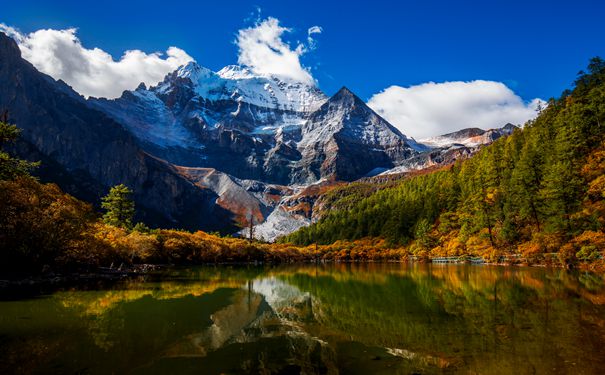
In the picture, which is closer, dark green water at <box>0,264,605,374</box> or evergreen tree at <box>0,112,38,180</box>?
dark green water at <box>0,264,605,374</box>

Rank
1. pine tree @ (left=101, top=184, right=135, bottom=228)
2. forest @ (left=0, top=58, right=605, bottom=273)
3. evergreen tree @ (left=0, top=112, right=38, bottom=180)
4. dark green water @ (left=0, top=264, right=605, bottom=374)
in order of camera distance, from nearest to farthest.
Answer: dark green water @ (left=0, top=264, right=605, bottom=374) < evergreen tree @ (left=0, top=112, right=38, bottom=180) < forest @ (left=0, top=58, right=605, bottom=273) < pine tree @ (left=101, top=184, right=135, bottom=228)

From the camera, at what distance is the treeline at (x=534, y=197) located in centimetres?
5016

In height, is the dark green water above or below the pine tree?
below

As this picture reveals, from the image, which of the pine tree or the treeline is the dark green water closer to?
the treeline

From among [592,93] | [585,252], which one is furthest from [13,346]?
[592,93]

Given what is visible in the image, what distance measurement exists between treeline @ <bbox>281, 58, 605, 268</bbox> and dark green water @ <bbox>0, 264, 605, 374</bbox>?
2735 centimetres

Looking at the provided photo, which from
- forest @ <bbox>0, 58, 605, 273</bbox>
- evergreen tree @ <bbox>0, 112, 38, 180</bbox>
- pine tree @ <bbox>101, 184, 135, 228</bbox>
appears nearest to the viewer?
evergreen tree @ <bbox>0, 112, 38, 180</bbox>

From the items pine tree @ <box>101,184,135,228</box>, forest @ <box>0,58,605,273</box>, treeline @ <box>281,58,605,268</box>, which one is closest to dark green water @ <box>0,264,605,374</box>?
forest @ <box>0,58,605,273</box>

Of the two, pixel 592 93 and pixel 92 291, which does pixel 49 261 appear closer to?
pixel 92 291

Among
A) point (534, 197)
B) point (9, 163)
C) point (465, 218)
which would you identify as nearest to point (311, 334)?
point (9, 163)

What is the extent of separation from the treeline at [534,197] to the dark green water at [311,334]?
1077 inches

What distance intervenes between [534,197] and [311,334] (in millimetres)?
57183

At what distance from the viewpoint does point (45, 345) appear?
512 inches

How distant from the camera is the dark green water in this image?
11.1 m
